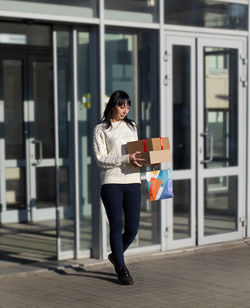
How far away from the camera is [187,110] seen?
7676 millimetres

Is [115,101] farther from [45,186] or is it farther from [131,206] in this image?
[45,186]

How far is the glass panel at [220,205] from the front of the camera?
7.94 m

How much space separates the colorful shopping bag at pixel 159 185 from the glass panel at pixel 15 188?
13.9 ft

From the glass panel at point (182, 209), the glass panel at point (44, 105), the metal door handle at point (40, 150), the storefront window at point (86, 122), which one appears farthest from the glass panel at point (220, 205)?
the glass panel at point (44, 105)

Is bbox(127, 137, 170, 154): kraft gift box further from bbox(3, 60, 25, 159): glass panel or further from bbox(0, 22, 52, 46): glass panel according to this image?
bbox(0, 22, 52, 46): glass panel

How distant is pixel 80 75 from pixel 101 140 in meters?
1.26

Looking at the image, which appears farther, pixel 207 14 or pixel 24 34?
pixel 24 34

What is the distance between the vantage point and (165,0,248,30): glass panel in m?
7.53

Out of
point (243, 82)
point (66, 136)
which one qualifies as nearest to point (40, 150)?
point (66, 136)

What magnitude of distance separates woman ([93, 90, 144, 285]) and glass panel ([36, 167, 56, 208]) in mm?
4222

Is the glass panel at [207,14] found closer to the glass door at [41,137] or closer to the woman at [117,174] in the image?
the woman at [117,174]

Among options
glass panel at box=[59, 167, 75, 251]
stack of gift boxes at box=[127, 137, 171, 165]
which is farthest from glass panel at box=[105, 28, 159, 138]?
stack of gift boxes at box=[127, 137, 171, 165]

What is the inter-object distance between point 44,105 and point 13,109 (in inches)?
19.7

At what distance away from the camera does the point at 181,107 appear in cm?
763
